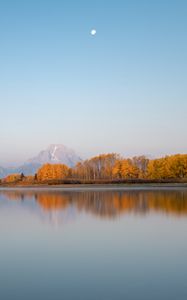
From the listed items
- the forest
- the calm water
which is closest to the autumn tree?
the forest

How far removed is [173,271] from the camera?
8375 mm

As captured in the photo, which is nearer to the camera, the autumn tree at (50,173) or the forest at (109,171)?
the forest at (109,171)

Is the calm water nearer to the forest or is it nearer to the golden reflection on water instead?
the golden reflection on water

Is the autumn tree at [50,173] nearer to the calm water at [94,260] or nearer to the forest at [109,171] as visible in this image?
the forest at [109,171]

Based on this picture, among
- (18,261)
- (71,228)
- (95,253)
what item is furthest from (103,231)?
(18,261)

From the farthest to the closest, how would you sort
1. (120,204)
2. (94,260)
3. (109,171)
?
1. (109,171)
2. (120,204)
3. (94,260)

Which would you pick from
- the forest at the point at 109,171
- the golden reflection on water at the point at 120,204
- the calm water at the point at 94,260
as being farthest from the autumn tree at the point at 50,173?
the calm water at the point at 94,260

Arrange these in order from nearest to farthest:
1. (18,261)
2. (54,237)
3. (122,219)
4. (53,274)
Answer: (53,274) → (18,261) → (54,237) → (122,219)

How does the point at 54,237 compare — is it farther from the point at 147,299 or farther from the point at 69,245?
the point at 147,299

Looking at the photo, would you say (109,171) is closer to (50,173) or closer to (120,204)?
(50,173)

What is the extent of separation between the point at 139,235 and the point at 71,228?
3118 millimetres

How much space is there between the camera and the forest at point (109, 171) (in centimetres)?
8830

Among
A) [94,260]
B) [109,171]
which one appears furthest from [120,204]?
[109,171]

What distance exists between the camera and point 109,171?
374 feet
